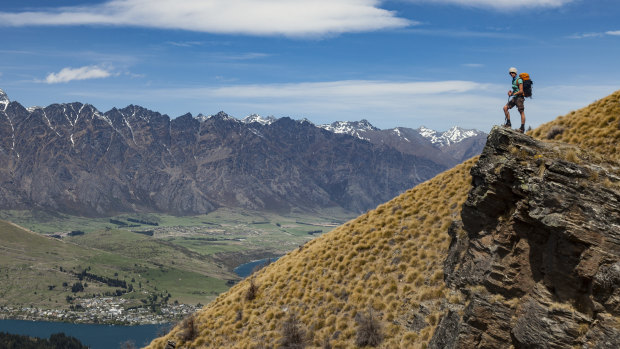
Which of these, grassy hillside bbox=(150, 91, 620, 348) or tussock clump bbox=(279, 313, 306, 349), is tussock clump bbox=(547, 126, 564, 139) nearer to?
grassy hillside bbox=(150, 91, 620, 348)

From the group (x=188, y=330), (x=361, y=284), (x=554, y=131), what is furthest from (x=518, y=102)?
(x=188, y=330)

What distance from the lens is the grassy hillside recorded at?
3606 centimetres

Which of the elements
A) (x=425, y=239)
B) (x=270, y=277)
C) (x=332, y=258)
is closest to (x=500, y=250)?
(x=425, y=239)

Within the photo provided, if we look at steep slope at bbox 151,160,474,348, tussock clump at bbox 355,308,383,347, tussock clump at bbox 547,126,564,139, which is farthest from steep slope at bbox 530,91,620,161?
tussock clump at bbox 355,308,383,347

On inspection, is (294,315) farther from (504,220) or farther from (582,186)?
(582,186)

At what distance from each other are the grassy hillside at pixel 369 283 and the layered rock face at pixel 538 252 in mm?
4987

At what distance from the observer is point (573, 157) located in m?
23.5

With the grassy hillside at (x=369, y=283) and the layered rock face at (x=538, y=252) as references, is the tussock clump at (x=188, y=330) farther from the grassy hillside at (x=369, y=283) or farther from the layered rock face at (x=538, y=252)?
the layered rock face at (x=538, y=252)

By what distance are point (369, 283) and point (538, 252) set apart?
72.6 feet

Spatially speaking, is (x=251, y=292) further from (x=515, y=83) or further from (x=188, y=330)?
(x=515, y=83)

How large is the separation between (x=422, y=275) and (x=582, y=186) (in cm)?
1937

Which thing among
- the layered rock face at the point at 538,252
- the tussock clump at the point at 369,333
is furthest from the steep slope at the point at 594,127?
the tussock clump at the point at 369,333

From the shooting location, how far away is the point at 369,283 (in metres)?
42.8

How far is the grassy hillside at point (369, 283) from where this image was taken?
118 feet
